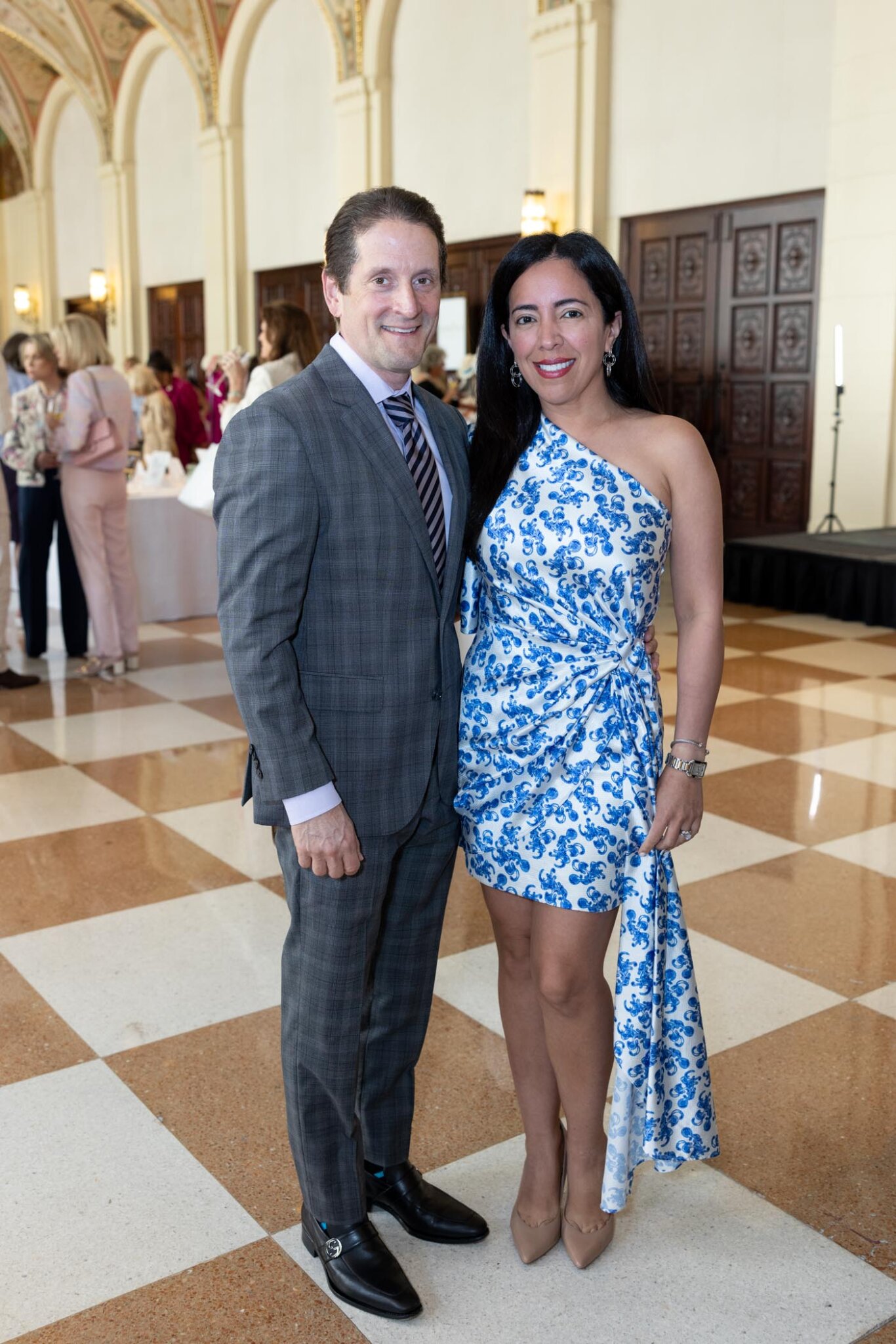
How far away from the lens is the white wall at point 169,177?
1630cm

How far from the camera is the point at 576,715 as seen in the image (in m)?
1.85

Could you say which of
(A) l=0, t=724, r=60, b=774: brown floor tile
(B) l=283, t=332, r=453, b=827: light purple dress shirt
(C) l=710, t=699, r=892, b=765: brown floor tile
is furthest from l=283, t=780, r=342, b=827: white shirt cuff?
(C) l=710, t=699, r=892, b=765: brown floor tile

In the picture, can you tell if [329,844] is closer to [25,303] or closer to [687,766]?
[687,766]

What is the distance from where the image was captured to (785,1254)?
204cm

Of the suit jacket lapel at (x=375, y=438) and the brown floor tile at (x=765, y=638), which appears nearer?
the suit jacket lapel at (x=375, y=438)

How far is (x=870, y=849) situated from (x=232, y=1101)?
2.32 meters

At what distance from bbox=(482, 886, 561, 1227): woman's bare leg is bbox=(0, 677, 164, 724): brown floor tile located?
13.1 ft

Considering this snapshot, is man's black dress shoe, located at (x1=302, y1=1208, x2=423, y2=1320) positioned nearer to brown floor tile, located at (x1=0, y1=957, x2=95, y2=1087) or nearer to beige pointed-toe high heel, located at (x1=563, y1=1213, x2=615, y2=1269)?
beige pointed-toe high heel, located at (x1=563, y1=1213, x2=615, y2=1269)

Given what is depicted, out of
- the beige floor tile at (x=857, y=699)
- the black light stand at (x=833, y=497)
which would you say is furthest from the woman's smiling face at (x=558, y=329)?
the black light stand at (x=833, y=497)

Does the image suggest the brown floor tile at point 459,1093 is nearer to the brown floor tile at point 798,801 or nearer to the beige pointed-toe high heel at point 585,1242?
the beige pointed-toe high heel at point 585,1242

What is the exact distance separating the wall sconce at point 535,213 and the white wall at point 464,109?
424 mm

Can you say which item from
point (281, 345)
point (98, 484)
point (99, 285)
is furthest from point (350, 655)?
point (99, 285)

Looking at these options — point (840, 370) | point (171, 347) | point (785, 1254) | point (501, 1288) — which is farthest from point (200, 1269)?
point (171, 347)

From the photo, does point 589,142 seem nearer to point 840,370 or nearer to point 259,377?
point 840,370
